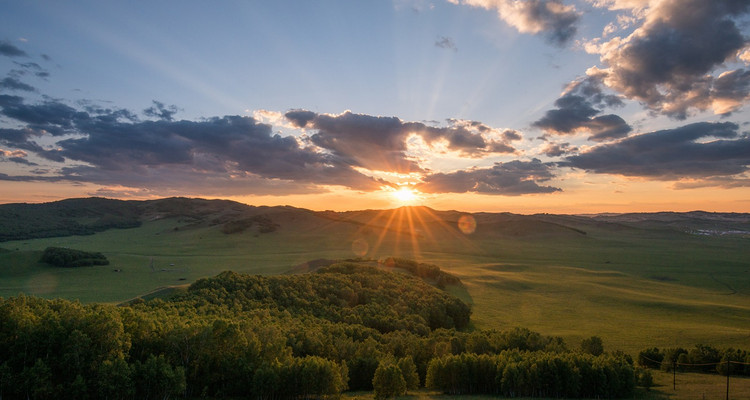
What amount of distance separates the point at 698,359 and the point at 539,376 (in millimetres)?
23945

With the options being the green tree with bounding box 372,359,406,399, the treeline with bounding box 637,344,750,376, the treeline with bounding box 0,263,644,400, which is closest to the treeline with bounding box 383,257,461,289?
the treeline with bounding box 0,263,644,400

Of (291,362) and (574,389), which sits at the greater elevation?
(291,362)

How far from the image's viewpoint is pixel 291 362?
33.5 metres

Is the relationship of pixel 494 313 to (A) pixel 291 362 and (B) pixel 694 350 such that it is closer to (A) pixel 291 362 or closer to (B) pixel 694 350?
(B) pixel 694 350

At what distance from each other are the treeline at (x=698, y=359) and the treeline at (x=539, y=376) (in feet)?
40.0

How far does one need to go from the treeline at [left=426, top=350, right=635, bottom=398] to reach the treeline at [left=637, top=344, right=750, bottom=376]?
1218cm

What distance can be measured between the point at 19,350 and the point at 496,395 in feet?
125

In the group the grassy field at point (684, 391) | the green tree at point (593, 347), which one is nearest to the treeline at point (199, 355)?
the grassy field at point (684, 391)

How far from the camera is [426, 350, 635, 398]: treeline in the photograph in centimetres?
3659

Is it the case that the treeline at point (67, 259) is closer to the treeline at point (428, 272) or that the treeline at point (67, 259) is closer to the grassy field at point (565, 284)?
the grassy field at point (565, 284)

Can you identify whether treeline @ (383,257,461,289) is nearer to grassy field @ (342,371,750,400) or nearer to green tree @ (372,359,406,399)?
grassy field @ (342,371,750,400)

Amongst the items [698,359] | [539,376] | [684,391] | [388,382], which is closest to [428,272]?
[698,359]

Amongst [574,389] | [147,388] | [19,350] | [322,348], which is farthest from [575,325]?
Result: [19,350]

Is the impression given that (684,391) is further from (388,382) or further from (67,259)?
(67,259)
